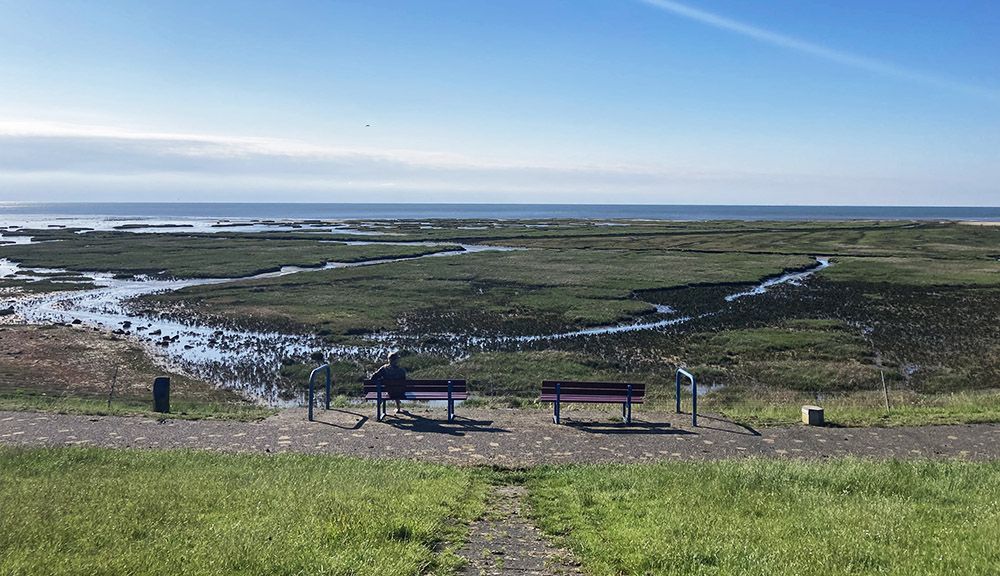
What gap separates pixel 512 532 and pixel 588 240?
101929mm

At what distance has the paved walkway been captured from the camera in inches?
594

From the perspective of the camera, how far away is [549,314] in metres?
44.5

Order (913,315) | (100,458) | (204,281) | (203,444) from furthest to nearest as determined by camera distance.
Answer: (204,281)
(913,315)
(203,444)
(100,458)

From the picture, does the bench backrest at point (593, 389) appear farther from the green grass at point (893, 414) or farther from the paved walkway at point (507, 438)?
the green grass at point (893, 414)

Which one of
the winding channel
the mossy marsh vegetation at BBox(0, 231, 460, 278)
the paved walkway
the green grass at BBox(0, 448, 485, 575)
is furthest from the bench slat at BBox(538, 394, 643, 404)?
the mossy marsh vegetation at BBox(0, 231, 460, 278)

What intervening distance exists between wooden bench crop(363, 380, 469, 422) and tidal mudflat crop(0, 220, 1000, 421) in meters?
7.88

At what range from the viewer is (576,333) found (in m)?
39.5

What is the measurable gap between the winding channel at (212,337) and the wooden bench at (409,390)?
927 cm

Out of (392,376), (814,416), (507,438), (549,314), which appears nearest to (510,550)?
(507,438)

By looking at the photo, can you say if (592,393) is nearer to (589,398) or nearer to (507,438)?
(589,398)

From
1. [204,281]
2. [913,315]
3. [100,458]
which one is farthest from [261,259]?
[100,458]

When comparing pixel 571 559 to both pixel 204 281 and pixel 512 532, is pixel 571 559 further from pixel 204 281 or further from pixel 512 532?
pixel 204 281

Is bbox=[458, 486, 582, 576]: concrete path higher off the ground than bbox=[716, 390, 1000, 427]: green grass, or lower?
higher

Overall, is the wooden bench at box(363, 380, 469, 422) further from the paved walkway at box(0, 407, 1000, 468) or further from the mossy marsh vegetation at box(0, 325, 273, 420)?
the mossy marsh vegetation at box(0, 325, 273, 420)
